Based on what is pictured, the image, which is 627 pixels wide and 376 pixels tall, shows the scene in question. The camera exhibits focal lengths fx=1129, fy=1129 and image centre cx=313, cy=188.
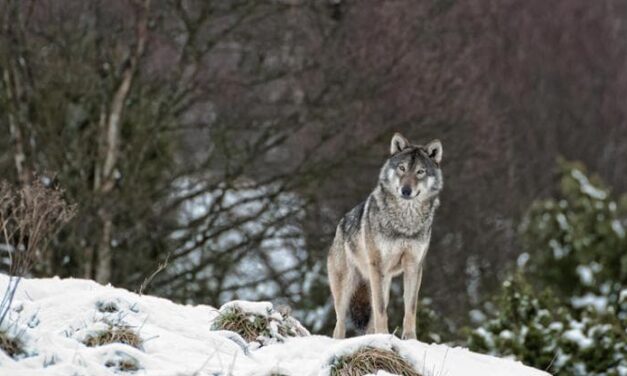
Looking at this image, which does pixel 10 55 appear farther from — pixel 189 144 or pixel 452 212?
pixel 452 212

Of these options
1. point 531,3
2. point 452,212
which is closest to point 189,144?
point 452,212

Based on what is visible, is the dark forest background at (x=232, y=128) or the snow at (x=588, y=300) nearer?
the dark forest background at (x=232, y=128)

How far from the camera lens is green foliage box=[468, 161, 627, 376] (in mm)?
13227

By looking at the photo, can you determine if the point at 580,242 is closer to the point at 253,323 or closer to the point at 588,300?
the point at 588,300

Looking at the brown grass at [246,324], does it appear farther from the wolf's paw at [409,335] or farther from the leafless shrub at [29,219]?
the wolf's paw at [409,335]

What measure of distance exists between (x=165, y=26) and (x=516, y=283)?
8.54 metres

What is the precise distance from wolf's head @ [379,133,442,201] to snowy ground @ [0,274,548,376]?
5.45ft

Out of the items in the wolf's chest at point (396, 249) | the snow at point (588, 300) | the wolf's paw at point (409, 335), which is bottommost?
the wolf's paw at point (409, 335)

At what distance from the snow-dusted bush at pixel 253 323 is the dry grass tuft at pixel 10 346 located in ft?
6.34

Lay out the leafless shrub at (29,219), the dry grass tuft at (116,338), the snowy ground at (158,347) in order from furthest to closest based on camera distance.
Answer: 1. the dry grass tuft at (116,338)
2. the leafless shrub at (29,219)
3. the snowy ground at (158,347)

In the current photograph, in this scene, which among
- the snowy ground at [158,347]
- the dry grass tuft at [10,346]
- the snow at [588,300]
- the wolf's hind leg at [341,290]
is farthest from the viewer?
the snow at [588,300]

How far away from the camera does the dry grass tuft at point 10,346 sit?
636 centimetres

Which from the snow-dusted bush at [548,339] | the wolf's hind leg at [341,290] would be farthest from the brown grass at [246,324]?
the snow-dusted bush at [548,339]

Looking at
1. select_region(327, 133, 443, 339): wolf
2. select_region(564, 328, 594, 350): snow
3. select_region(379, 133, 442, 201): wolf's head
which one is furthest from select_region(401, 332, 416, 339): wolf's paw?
select_region(564, 328, 594, 350): snow
